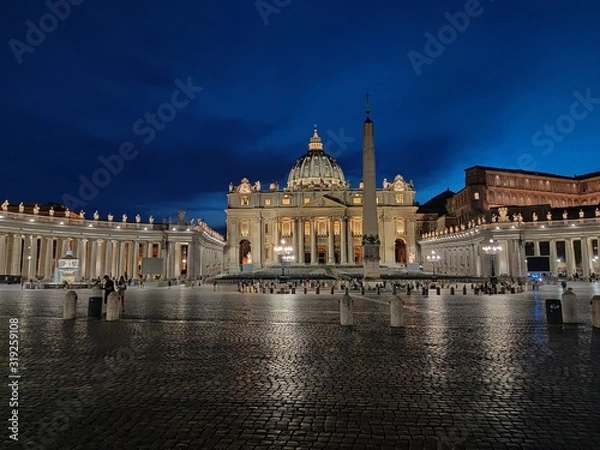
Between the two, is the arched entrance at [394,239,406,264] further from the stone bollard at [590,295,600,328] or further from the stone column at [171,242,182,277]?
the stone bollard at [590,295,600,328]

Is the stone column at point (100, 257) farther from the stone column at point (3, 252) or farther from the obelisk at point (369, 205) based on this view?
the obelisk at point (369, 205)

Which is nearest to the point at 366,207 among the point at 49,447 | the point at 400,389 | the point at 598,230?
the point at 400,389

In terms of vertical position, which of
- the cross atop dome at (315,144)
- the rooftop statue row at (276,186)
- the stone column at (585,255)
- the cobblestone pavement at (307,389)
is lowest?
the cobblestone pavement at (307,389)

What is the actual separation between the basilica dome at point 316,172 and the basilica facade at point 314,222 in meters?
8.96

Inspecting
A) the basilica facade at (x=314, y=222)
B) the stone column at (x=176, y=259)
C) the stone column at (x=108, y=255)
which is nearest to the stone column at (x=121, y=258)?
the stone column at (x=108, y=255)

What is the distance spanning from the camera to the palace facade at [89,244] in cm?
5841


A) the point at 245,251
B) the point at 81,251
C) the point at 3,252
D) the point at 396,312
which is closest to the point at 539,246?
the point at 396,312

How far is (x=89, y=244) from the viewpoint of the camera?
225ft

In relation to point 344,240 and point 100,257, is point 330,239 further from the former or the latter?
point 100,257

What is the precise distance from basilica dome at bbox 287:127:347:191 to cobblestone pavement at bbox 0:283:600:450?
11052 cm

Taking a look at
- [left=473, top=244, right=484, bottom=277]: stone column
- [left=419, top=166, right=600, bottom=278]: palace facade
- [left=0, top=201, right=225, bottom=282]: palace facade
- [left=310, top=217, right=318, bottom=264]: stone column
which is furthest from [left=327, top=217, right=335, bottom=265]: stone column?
[left=473, top=244, right=484, bottom=277]: stone column

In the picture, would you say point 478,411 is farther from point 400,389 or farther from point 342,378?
point 342,378

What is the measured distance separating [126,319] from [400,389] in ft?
42.8

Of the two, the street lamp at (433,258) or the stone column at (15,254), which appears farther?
the street lamp at (433,258)
